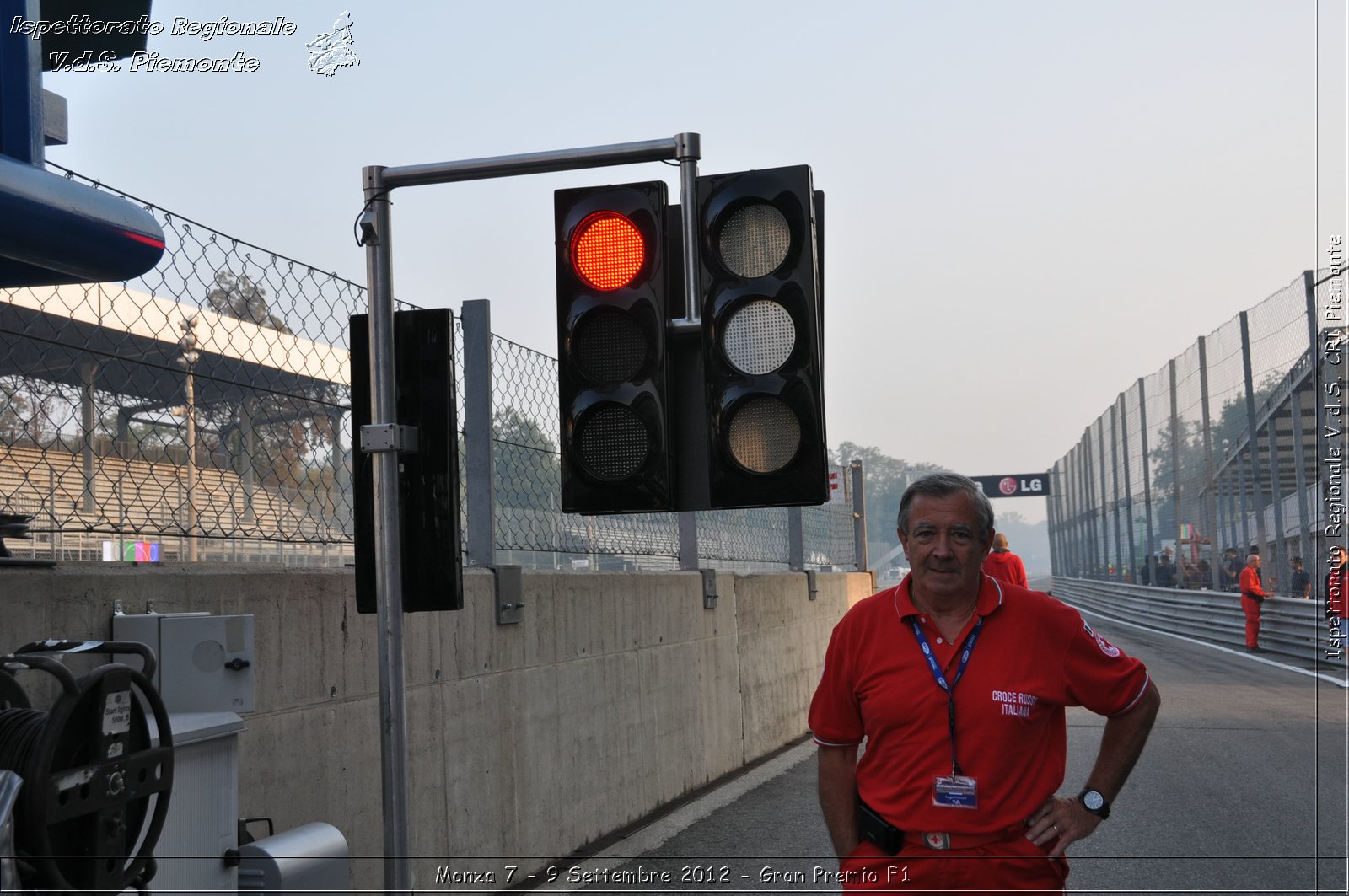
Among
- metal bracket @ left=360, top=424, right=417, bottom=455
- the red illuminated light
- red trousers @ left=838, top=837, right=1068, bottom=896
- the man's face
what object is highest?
the red illuminated light

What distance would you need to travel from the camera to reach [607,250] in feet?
12.9

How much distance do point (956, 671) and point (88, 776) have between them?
77.5 inches

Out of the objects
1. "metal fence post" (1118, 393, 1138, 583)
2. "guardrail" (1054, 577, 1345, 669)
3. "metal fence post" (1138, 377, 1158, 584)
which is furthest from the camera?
"metal fence post" (1118, 393, 1138, 583)

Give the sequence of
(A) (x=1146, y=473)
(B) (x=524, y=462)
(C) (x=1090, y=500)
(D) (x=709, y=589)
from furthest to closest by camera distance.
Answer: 1. (C) (x=1090, y=500)
2. (A) (x=1146, y=473)
3. (D) (x=709, y=589)
4. (B) (x=524, y=462)

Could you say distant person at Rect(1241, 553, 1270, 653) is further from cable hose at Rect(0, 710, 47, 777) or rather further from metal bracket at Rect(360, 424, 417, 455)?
cable hose at Rect(0, 710, 47, 777)

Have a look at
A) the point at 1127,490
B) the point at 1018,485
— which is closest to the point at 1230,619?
the point at 1127,490

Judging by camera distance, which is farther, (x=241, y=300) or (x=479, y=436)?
(x=479, y=436)

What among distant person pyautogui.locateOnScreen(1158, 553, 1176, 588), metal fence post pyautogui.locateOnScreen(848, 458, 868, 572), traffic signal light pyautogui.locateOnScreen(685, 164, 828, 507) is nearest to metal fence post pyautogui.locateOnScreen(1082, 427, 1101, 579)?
distant person pyautogui.locateOnScreen(1158, 553, 1176, 588)

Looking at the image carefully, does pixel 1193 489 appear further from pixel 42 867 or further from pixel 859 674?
pixel 42 867

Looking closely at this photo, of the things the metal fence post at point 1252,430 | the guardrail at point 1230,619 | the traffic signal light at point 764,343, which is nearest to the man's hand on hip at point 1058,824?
the traffic signal light at point 764,343

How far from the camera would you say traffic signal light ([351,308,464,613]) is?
371 centimetres

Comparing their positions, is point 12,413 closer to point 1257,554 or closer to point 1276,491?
point 1276,491

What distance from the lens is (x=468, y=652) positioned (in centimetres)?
596

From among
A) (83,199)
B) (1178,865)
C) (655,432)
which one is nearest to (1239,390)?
(1178,865)
